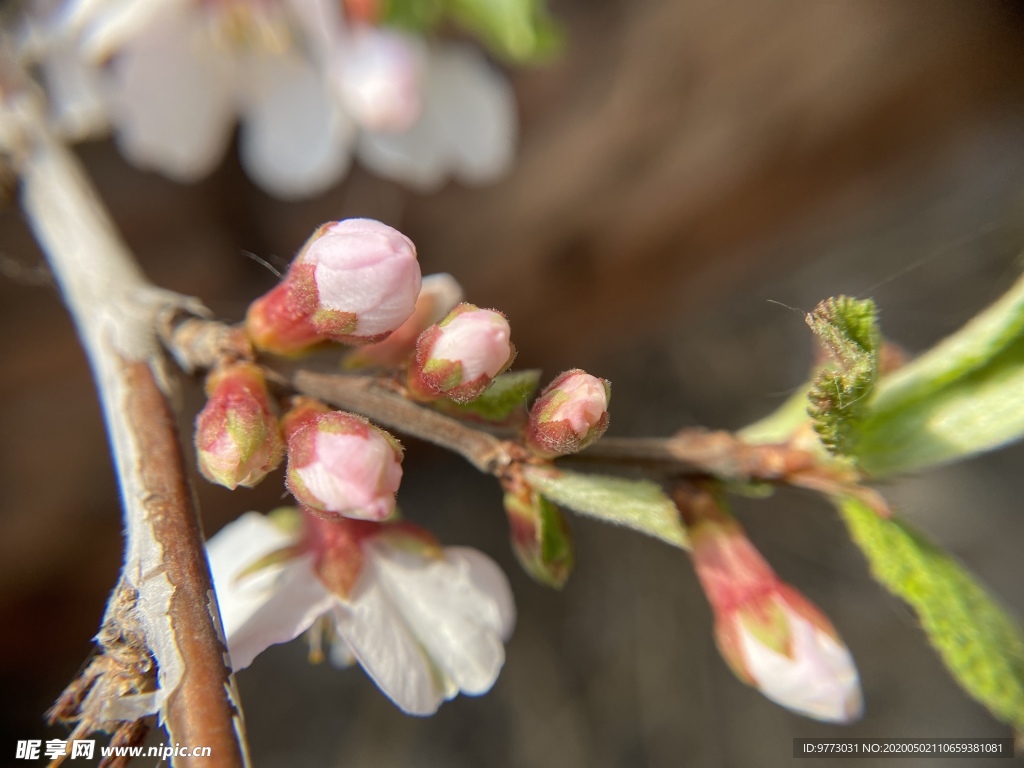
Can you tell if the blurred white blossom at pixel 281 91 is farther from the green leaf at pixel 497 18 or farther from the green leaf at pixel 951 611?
the green leaf at pixel 951 611

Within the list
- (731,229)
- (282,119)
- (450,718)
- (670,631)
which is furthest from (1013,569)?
(282,119)

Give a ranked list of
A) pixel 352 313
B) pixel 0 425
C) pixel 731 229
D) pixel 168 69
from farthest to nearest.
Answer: pixel 731 229 < pixel 0 425 < pixel 168 69 < pixel 352 313

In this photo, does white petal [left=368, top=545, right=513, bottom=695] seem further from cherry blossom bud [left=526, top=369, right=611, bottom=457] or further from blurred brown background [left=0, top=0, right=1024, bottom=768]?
blurred brown background [left=0, top=0, right=1024, bottom=768]

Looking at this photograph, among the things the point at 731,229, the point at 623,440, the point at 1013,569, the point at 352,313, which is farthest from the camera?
the point at 1013,569

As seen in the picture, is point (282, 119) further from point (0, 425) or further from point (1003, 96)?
point (1003, 96)

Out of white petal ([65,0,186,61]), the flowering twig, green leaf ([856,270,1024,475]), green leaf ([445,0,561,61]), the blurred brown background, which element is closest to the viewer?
the flowering twig

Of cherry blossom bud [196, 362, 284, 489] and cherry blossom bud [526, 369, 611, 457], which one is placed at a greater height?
cherry blossom bud [196, 362, 284, 489]

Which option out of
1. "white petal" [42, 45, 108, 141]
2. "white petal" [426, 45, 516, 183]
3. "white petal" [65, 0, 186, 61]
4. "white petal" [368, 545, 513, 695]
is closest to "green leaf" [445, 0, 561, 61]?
"white petal" [426, 45, 516, 183]
